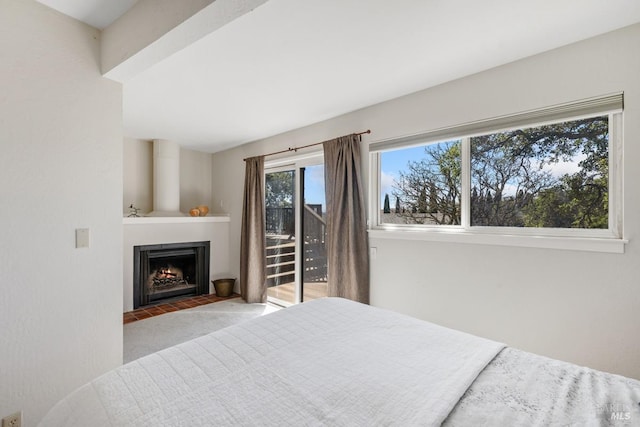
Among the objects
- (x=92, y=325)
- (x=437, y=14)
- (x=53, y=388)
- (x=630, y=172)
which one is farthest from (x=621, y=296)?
(x=53, y=388)

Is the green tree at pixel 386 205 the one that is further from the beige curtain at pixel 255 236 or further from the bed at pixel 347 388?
the beige curtain at pixel 255 236

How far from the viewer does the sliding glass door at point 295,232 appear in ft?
11.8

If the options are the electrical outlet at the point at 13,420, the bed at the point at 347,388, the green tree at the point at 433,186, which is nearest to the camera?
the bed at the point at 347,388

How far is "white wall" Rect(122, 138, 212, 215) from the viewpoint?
424 cm

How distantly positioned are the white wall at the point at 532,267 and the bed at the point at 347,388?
36.8 inches

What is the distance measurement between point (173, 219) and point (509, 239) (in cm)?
407

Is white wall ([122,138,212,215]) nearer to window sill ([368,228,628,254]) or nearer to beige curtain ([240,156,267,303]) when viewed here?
beige curtain ([240,156,267,303])

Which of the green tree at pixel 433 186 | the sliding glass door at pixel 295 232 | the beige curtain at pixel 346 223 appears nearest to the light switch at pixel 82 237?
the beige curtain at pixel 346 223

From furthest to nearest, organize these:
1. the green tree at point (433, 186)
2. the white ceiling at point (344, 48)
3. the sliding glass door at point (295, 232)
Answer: the sliding glass door at point (295, 232), the green tree at point (433, 186), the white ceiling at point (344, 48)

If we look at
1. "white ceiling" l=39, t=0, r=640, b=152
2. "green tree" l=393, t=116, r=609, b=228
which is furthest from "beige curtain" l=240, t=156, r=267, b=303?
"green tree" l=393, t=116, r=609, b=228

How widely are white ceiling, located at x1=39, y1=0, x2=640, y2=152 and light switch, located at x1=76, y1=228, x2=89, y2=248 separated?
1178 millimetres

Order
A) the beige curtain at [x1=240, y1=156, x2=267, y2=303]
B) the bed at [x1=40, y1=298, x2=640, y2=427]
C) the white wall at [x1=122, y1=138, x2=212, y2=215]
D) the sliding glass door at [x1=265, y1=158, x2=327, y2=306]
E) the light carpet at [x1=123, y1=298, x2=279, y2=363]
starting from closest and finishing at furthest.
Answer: the bed at [x1=40, y1=298, x2=640, y2=427] → the light carpet at [x1=123, y1=298, x2=279, y2=363] → the sliding glass door at [x1=265, y1=158, x2=327, y2=306] → the beige curtain at [x1=240, y1=156, x2=267, y2=303] → the white wall at [x1=122, y1=138, x2=212, y2=215]

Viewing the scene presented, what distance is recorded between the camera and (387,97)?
8.68 ft

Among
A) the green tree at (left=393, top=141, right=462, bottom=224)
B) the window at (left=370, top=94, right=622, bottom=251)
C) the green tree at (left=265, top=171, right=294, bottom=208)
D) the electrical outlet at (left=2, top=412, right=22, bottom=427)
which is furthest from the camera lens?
the green tree at (left=265, top=171, right=294, bottom=208)
